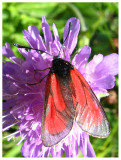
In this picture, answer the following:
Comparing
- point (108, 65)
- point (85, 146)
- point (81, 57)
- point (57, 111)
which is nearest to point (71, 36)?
point (81, 57)

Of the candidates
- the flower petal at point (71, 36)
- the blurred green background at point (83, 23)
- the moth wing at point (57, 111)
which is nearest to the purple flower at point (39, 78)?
the flower petal at point (71, 36)

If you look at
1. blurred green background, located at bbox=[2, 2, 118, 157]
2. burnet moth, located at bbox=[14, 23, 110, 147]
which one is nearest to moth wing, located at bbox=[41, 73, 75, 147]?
burnet moth, located at bbox=[14, 23, 110, 147]

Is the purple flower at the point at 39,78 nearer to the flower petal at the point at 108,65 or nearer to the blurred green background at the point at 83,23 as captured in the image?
the flower petal at the point at 108,65

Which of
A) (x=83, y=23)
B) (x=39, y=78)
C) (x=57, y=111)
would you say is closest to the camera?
(x=57, y=111)

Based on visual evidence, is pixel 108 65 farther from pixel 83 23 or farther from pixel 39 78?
pixel 83 23

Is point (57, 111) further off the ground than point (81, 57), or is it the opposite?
point (81, 57)

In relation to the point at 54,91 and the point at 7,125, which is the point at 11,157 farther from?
the point at 54,91

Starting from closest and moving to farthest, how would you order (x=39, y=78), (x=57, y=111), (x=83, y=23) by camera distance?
(x=57, y=111), (x=39, y=78), (x=83, y=23)
